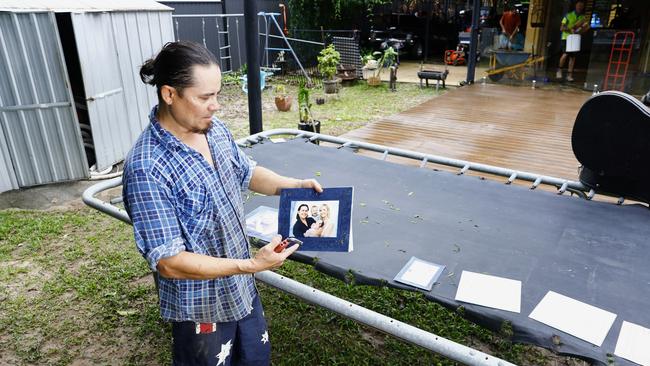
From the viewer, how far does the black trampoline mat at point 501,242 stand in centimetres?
179

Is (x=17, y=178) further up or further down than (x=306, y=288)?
further down

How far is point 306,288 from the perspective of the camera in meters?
1.89

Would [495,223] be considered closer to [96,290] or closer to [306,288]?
[306,288]

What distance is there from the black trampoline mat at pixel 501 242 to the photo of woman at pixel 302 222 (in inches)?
12.7

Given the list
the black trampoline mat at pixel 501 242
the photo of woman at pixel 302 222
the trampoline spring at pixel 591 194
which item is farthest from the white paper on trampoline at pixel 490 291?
the trampoline spring at pixel 591 194

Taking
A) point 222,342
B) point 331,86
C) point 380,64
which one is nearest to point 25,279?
point 222,342

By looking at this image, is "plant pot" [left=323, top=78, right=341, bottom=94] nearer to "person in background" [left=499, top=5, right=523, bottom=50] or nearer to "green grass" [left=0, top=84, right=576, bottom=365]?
"person in background" [left=499, top=5, right=523, bottom=50]

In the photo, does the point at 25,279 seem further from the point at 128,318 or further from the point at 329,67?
the point at 329,67

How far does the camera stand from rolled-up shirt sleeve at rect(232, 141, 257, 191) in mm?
1781

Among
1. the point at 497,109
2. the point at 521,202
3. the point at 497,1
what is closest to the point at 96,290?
the point at 521,202

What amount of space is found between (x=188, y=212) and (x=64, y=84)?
14.2ft

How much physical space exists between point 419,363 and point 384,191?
41.2 inches

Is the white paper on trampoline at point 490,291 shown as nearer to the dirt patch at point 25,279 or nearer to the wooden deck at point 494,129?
the dirt patch at point 25,279

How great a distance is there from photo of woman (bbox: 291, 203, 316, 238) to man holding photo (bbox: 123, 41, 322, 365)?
24 cm
